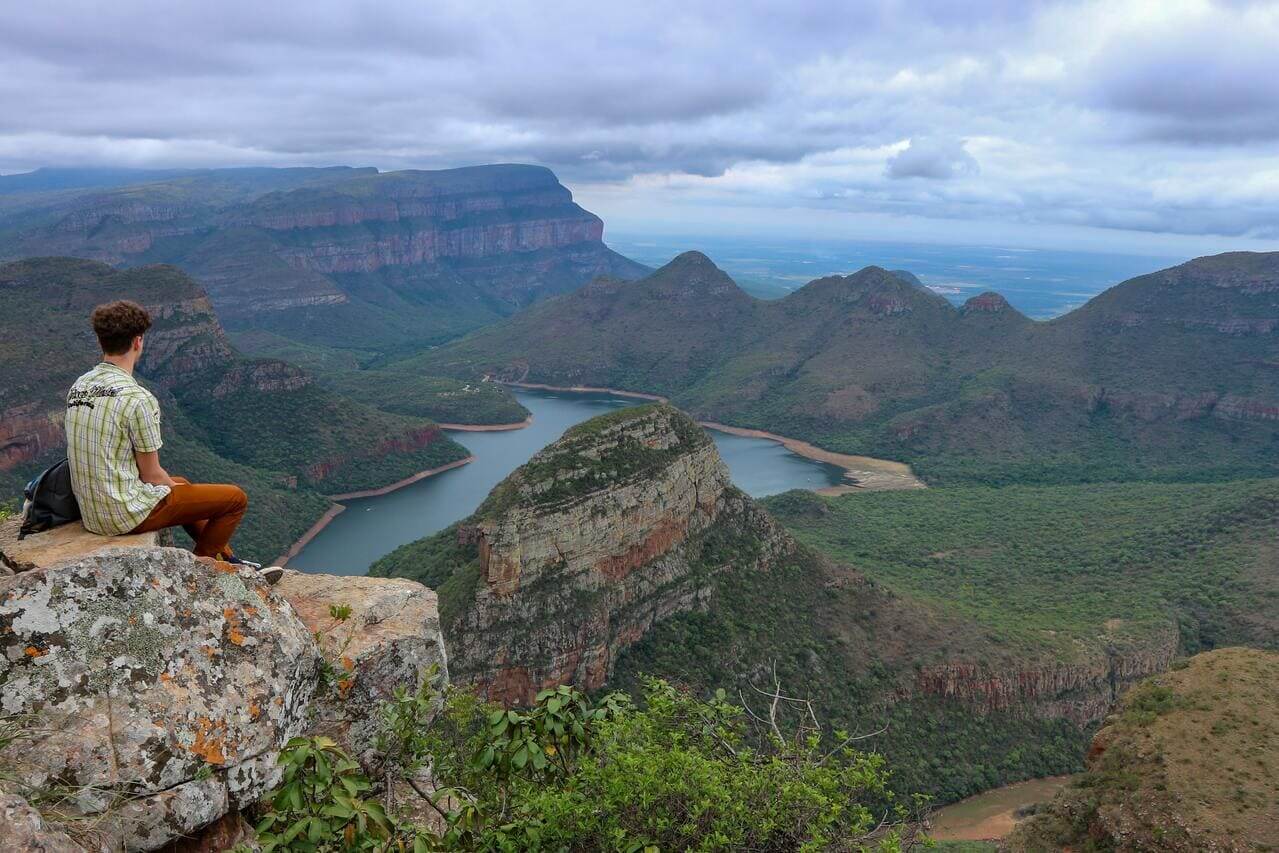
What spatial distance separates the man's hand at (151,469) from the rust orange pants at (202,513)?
149 mm

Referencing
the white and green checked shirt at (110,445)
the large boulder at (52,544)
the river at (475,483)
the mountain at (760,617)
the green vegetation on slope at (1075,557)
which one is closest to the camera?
the large boulder at (52,544)

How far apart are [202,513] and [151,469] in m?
0.80

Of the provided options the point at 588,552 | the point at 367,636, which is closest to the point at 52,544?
the point at 367,636

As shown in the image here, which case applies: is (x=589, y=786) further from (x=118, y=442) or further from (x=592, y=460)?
(x=592, y=460)

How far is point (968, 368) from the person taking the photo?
136 m

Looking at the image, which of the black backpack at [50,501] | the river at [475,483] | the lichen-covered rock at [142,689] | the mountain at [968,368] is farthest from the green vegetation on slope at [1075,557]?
the black backpack at [50,501]

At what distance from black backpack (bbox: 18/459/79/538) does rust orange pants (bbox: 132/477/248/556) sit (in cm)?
81

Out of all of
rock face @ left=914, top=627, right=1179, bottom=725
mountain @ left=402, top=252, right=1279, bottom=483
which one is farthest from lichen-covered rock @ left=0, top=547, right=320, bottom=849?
mountain @ left=402, top=252, right=1279, bottom=483

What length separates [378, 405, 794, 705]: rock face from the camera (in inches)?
1462

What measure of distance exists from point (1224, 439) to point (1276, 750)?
103835 mm

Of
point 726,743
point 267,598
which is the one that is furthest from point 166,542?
point 726,743

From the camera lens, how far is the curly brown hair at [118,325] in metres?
7.97

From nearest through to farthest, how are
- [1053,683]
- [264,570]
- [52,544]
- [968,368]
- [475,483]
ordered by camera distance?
[52,544] < [264,570] < [1053,683] < [475,483] < [968,368]

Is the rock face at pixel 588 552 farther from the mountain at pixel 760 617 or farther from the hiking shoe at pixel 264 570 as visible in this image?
the hiking shoe at pixel 264 570
